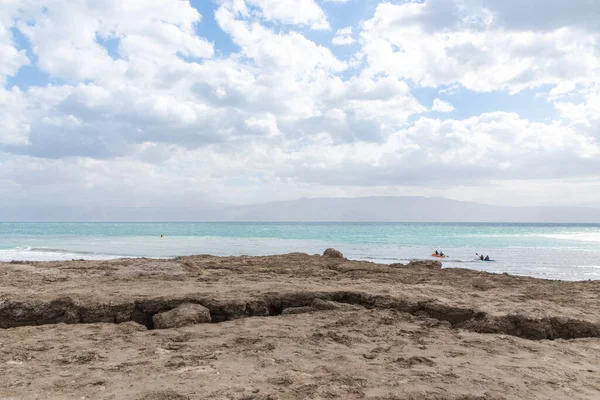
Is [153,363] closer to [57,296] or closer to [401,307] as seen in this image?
[57,296]

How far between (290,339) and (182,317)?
1.65 m

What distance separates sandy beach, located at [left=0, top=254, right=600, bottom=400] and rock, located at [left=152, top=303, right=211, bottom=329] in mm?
22

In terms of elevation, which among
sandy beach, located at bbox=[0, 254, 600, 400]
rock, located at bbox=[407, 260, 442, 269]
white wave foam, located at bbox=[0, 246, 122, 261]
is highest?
rock, located at bbox=[407, 260, 442, 269]

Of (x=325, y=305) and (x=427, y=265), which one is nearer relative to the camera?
(x=325, y=305)

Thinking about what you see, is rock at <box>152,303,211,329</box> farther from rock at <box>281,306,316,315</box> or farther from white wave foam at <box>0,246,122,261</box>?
white wave foam at <box>0,246,122,261</box>

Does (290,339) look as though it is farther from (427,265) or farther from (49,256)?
(49,256)

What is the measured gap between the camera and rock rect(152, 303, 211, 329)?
18.2ft

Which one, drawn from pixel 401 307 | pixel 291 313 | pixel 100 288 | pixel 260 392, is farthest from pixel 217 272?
pixel 260 392

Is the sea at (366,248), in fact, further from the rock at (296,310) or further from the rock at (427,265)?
the rock at (296,310)

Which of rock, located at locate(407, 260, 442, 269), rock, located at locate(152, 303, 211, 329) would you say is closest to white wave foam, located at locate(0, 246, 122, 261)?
rock, located at locate(407, 260, 442, 269)

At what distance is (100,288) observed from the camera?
23.1 ft

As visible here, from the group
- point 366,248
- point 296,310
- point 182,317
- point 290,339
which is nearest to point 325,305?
point 296,310

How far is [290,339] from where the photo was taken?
491cm

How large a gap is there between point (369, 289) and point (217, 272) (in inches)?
156
